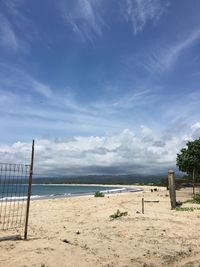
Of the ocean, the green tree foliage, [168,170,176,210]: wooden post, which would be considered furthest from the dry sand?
the green tree foliage

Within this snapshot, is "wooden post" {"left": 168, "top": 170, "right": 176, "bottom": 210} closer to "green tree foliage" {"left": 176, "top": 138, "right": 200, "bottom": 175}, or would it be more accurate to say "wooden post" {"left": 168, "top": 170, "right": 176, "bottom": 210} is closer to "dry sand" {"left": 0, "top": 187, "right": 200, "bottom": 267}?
"dry sand" {"left": 0, "top": 187, "right": 200, "bottom": 267}

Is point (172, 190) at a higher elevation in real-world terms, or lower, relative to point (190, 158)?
lower

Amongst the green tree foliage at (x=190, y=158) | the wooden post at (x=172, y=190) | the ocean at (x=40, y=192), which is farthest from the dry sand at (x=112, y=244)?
the green tree foliage at (x=190, y=158)

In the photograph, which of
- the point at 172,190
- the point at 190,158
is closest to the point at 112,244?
the point at 172,190

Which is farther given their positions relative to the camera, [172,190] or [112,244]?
[172,190]

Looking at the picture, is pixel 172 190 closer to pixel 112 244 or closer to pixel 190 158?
pixel 112 244

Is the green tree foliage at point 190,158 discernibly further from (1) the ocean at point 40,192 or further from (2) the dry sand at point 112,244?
(2) the dry sand at point 112,244

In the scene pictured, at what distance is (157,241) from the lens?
9.86m

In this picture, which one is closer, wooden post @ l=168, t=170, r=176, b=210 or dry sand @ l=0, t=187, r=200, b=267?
dry sand @ l=0, t=187, r=200, b=267

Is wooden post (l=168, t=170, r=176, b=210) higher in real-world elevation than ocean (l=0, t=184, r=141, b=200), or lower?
lower

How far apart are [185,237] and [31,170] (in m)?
4.95

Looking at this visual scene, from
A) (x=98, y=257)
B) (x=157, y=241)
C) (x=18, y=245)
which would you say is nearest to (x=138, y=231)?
(x=157, y=241)

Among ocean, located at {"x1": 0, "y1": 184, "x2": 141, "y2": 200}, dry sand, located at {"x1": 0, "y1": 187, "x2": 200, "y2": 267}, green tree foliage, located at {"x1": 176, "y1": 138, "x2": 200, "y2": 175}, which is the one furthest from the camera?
green tree foliage, located at {"x1": 176, "y1": 138, "x2": 200, "y2": 175}

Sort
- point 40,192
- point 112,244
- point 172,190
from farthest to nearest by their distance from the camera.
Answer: point 40,192 < point 172,190 < point 112,244
